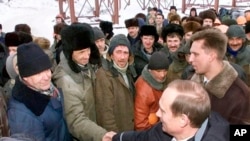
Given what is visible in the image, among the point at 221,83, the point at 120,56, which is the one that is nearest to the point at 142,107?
the point at 120,56

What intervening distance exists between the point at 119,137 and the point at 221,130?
88 cm

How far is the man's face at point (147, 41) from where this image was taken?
4871mm

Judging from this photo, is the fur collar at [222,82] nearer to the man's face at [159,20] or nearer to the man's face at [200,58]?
the man's face at [200,58]

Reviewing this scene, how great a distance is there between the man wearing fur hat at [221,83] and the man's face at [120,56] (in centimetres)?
90

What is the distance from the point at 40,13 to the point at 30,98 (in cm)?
2171

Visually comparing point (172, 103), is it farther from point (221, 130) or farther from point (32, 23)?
point (32, 23)

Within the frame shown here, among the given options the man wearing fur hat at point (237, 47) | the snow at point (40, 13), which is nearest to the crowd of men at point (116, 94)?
the man wearing fur hat at point (237, 47)

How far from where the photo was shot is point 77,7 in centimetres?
2523

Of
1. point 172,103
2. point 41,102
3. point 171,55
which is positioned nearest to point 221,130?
point 172,103

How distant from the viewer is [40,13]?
22812 mm

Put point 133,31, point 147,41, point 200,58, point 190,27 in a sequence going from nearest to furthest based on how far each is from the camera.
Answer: point 200,58, point 147,41, point 190,27, point 133,31

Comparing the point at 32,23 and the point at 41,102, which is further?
the point at 32,23

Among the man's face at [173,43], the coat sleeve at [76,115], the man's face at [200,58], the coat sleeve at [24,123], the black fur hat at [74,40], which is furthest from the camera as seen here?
the man's face at [173,43]

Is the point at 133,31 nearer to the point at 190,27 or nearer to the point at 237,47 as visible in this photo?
the point at 190,27
